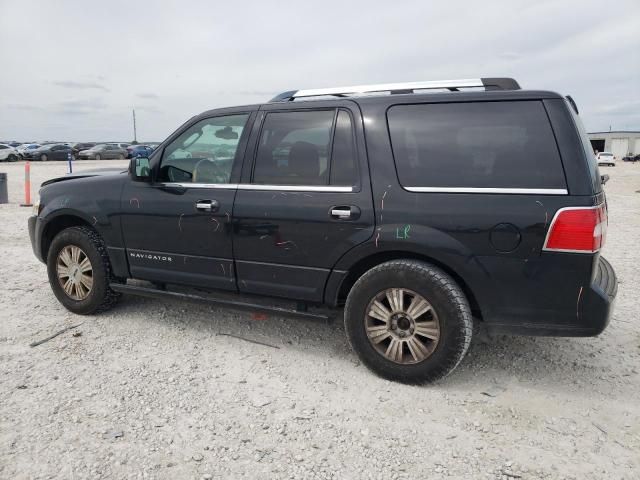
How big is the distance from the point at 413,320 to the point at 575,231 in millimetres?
1104

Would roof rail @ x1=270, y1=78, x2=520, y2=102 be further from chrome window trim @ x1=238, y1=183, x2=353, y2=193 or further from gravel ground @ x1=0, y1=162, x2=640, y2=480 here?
gravel ground @ x1=0, y1=162, x2=640, y2=480

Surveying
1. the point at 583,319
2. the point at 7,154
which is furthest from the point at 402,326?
the point at 7,154

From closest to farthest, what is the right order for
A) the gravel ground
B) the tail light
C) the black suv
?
the gravel ground → the tail light → the black suv

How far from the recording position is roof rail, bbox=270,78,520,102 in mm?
3138

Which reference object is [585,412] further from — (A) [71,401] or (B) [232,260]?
(A) [71,401]

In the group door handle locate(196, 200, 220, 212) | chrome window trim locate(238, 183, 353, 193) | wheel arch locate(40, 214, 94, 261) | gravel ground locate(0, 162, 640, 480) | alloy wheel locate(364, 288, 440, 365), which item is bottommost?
gravel ground locate(0, 162, 640, 480)

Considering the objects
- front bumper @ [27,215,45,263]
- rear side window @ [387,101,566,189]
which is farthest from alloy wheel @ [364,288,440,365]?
front bumper @ [27,215,45,263]

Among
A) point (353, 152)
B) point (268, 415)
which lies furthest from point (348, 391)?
point (353, 152)

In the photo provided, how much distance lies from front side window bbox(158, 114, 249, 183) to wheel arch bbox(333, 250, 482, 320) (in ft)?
4.06

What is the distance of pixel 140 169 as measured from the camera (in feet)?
13.0

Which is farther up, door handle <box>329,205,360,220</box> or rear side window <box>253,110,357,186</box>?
rear side window <box>253,110,357,186</box>

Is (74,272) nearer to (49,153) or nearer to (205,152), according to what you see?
(205,152)

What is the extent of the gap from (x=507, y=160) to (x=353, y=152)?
1003mm

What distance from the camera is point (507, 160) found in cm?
291
